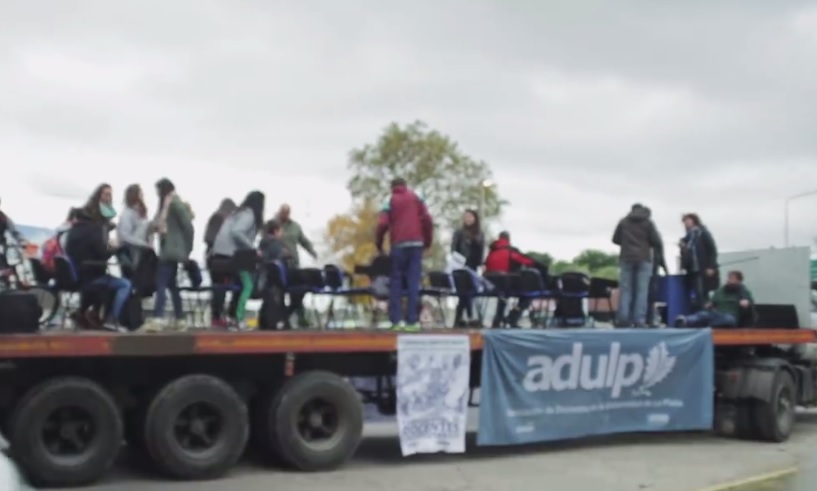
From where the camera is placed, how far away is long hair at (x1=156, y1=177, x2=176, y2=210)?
12.2m

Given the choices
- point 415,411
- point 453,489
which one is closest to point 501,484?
point 453,489

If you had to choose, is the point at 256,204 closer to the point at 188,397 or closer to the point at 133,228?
the point at 133,228

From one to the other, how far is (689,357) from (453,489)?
16.5 ft

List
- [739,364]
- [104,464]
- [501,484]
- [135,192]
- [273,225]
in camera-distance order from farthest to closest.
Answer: [739,364] < [273,225] < [135,192] < [501,484] < [104,464]

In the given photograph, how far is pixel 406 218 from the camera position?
40.7ft

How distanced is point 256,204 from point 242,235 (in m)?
0.38

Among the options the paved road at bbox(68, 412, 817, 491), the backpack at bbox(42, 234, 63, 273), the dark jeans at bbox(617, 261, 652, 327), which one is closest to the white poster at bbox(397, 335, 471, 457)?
the paved road at bbox(68, 412, 817, 491)

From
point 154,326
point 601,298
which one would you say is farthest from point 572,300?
point 154,326

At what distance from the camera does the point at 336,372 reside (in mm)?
12141

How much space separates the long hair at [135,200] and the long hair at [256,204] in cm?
103

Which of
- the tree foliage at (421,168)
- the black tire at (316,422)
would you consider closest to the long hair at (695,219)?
the black tire at (316,422)

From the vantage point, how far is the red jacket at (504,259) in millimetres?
14750

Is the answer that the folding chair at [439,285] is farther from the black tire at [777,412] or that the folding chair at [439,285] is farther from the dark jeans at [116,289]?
the black tire at [777,412]

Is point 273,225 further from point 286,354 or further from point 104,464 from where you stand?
point 104,464
